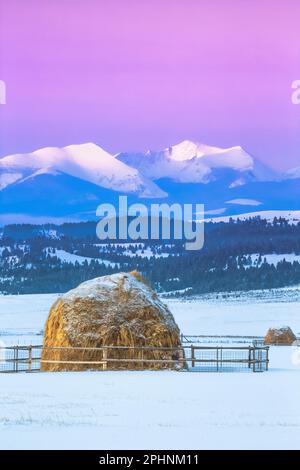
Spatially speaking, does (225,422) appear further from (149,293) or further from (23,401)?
(149,293)

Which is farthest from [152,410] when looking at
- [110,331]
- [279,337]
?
[279,337]

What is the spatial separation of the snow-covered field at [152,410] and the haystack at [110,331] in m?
1.62

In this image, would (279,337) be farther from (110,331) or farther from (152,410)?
(152,410)

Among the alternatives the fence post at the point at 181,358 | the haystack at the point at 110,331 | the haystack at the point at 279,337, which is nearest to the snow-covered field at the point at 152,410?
the fence post at the point at 181,358

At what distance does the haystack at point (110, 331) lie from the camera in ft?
126

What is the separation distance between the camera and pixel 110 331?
38.7 meters

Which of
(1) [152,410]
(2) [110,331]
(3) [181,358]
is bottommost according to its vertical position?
(1) [152,410]

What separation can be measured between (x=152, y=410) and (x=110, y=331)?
1441 centimetres

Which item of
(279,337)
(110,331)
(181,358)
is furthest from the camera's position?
(279,337)

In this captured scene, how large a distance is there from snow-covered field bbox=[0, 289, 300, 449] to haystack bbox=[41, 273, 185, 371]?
162 centimetres

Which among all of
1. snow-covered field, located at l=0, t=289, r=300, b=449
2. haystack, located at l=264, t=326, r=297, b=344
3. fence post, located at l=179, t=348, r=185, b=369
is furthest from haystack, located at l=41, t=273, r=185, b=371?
haystack, located at l=264, t=326, r=297, b=344

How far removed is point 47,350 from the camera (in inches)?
1545

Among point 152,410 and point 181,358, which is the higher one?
point 181,358
